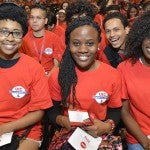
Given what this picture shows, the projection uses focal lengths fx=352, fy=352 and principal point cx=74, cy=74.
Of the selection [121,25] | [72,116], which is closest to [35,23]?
[121,25]

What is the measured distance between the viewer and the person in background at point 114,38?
3668 millimetres

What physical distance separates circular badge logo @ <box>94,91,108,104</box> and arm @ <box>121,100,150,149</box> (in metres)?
0.21

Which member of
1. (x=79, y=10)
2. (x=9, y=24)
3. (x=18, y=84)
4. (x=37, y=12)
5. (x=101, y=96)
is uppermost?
(x=9, y=24)

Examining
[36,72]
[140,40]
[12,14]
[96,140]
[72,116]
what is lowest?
[96,140]

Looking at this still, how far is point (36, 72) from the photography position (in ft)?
8.64

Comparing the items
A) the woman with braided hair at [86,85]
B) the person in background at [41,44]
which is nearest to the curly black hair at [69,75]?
the woman with braided hair at [86,85]

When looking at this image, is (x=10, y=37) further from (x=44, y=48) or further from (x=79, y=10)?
(x=44, y=48)

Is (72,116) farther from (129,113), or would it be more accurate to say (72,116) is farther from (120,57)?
(120,57)

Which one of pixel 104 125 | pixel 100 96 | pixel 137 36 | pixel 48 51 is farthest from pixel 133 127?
pixel 48 51

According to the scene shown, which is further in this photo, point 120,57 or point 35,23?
point 35,23

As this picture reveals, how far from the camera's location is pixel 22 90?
260 centimetres

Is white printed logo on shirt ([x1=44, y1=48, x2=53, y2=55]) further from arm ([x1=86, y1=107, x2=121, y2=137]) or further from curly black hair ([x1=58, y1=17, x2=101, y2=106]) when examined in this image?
arm ([x1=86, y1=107, x2=121, y2=137])

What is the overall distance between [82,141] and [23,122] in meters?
0.46

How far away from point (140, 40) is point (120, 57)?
2.98 feet
